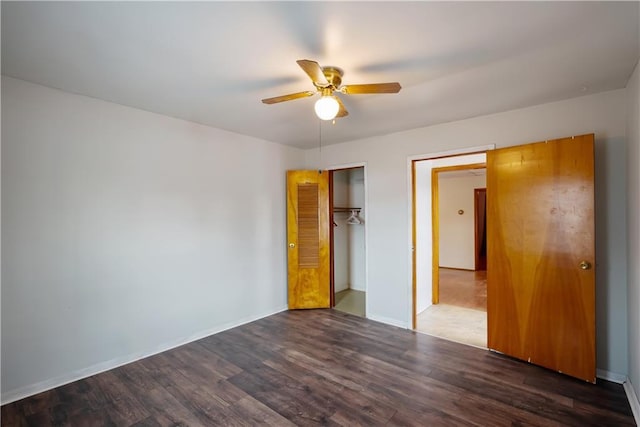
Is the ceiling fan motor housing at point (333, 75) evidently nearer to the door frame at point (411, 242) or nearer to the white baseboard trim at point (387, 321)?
the door frame at point (411, 242)

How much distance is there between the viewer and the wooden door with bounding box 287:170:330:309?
4.33 metres

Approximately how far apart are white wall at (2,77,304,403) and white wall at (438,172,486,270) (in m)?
5.60

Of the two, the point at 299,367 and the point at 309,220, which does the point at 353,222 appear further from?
the point at 299,367

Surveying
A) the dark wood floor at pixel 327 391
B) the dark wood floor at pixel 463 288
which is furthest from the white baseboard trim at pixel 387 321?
the dark wood floor at pixel 463 288

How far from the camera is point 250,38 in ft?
5.59

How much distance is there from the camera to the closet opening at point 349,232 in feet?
17.2

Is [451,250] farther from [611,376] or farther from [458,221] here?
[611,376]

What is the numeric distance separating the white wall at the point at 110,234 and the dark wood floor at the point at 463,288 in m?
3.33

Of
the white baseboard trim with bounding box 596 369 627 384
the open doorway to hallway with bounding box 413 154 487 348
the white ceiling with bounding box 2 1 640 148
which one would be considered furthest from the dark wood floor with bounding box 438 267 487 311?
the white ceiling with bounding box 2 1 640 148

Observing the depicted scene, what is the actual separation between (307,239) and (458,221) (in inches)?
192

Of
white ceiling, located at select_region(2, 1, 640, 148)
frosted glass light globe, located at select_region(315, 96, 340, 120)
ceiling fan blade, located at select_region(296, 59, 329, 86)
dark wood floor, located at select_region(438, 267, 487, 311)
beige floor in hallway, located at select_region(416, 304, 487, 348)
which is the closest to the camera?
white ceiling, located at select_region(2, 1, 640, 148)

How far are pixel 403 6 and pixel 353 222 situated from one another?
A: 400 cm

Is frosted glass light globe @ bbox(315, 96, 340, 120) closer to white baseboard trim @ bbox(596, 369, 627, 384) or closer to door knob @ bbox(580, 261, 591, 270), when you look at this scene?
door knob @ bbox(580, 261, 591, 270)

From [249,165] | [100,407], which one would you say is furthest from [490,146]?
[100,407]
